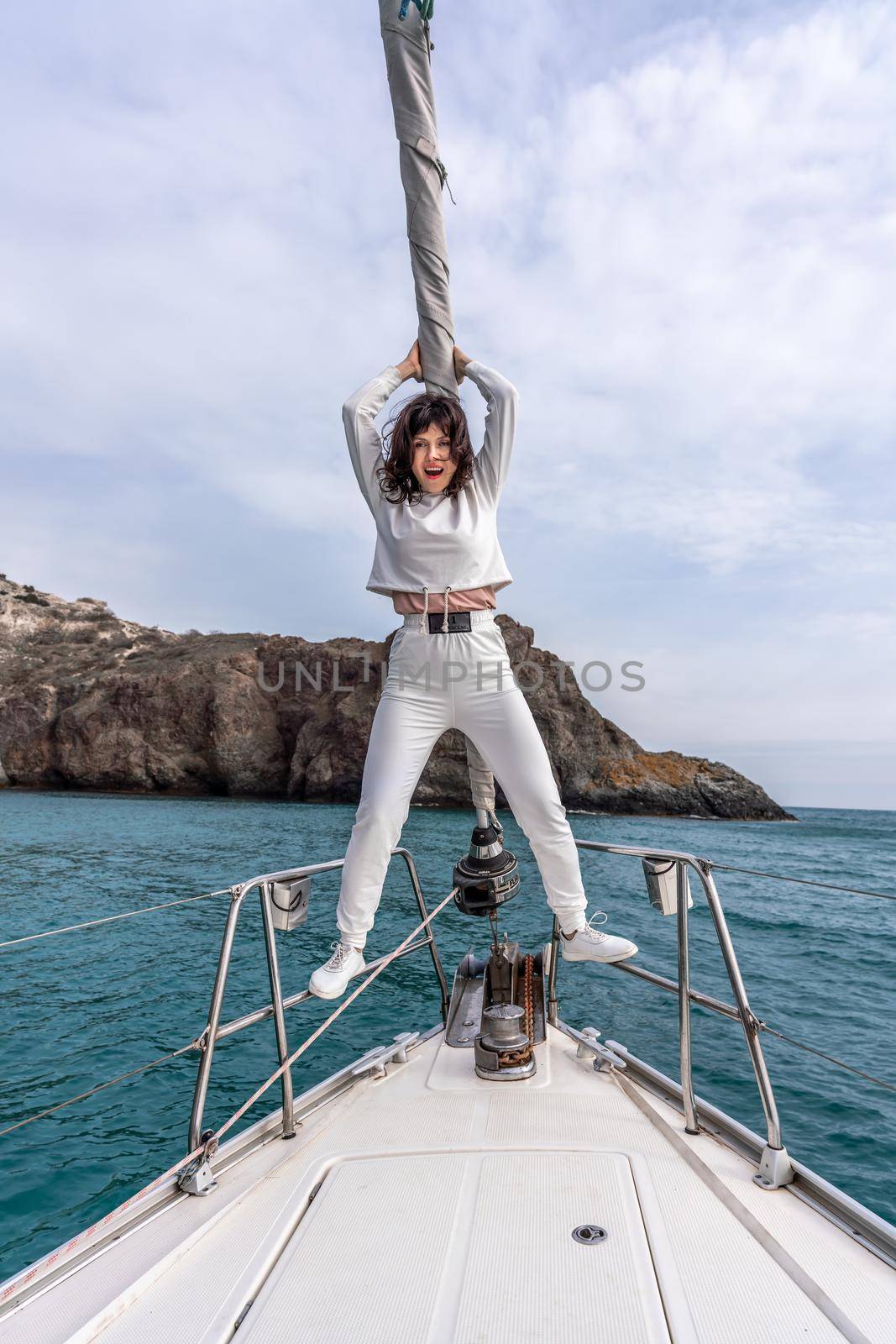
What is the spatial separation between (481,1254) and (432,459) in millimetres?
2156

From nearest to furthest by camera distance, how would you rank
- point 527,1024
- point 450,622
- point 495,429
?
1. point 450,622
2. point 495,429
3. point 527,1024

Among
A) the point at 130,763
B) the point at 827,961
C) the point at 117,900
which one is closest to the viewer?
the point at 827,961

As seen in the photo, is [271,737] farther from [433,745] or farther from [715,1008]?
[715,1008]

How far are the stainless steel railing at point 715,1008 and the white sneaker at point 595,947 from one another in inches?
2.8

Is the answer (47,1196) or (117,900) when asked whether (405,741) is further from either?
(117,900)

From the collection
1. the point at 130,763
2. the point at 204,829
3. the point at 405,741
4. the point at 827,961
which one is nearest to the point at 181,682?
the point at 130,763

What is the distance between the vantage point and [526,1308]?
1271mm

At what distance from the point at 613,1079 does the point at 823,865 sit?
18.8m

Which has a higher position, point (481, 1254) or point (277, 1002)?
point (277, 1002)

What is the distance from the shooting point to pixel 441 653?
2.37 metres

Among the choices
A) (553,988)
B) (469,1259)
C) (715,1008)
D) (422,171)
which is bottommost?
(469,1259)

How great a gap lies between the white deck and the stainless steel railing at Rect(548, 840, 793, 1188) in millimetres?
70

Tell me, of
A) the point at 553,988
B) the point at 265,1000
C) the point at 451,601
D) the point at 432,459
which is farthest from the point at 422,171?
the point at 265,1000

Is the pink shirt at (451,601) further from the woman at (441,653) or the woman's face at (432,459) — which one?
the woman's face at (432,459)
